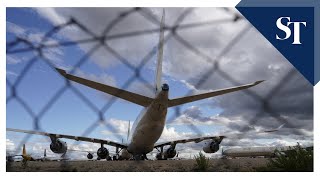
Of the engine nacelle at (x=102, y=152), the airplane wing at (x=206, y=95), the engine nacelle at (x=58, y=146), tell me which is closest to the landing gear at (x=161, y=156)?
the engine nacelle at (x=102, y=152)

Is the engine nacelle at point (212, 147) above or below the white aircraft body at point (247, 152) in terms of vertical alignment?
below

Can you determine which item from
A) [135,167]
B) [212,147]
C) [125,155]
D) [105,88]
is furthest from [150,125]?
[125,155]

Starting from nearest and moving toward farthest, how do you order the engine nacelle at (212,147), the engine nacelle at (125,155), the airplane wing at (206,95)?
the airplane wing at (206,95)
the engine nacelle at (212,147)
the engine nacelle at (125,155)

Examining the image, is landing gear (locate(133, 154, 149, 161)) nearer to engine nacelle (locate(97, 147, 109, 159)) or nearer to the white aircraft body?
engine nacelle (locate(97, 147, 109, 159))

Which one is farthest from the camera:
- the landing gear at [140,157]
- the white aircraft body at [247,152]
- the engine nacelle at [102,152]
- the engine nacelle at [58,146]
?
the white aircraft body at [247,152]

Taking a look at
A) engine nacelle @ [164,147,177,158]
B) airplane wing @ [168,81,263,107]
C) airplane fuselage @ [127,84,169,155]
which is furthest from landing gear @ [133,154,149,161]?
airplane wing @ [168,81,263,107]

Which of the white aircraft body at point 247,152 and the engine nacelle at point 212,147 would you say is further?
the white aircraft body at point 247,152

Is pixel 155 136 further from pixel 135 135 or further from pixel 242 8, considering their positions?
pixel 242 8

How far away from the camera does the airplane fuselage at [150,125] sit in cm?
816

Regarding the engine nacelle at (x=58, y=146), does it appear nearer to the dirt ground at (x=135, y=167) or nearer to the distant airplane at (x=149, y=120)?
the distant airplane at (x=149, y=120)

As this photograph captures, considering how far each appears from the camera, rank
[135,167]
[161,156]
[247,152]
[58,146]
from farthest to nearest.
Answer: [247,152] < [161,156] < [58,146] < [135,167]

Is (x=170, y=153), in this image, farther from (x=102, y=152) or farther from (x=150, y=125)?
(x=150, y=125)

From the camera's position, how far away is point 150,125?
966cm

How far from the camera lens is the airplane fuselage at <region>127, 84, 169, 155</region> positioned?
8156 mm
